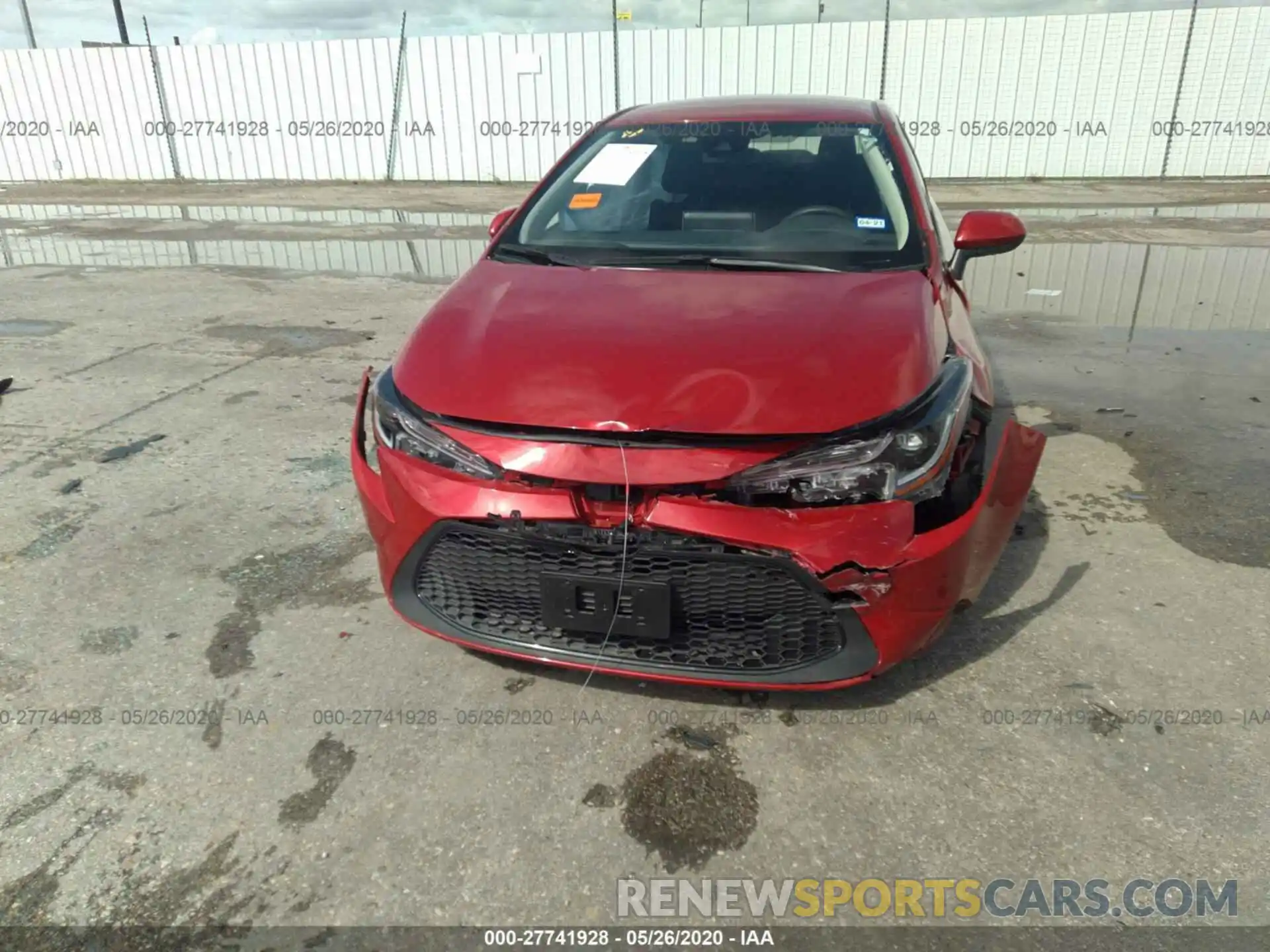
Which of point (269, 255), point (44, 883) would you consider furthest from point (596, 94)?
point (44, 883)

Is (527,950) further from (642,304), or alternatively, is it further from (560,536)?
(642,304)

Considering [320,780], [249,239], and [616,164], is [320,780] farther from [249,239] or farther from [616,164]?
[249,239]

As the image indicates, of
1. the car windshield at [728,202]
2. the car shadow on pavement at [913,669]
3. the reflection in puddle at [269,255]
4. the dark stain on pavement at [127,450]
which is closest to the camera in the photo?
the car shadow on pavement at [913,669]

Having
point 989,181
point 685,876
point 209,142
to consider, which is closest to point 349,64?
point 209,142

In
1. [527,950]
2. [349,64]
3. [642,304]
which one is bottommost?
[527,950]

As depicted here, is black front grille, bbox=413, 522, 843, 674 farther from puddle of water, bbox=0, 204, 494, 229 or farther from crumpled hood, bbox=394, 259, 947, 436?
puddle of water, bbox=0, 204, 494, 229

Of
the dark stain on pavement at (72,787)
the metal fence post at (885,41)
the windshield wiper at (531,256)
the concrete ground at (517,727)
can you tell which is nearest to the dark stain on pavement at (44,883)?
the concrete ground at (517,727)

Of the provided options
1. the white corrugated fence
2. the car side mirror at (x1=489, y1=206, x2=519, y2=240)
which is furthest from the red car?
the white corrugated fence

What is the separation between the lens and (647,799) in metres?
2.06

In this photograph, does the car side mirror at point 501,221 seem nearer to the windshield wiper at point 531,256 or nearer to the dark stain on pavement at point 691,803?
the windshield wiper at point 531,256

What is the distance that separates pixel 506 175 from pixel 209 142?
614cm

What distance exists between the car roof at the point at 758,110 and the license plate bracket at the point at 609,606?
89.7 inches

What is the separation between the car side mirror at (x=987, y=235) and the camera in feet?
10.3

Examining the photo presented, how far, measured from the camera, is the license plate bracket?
2021mm
